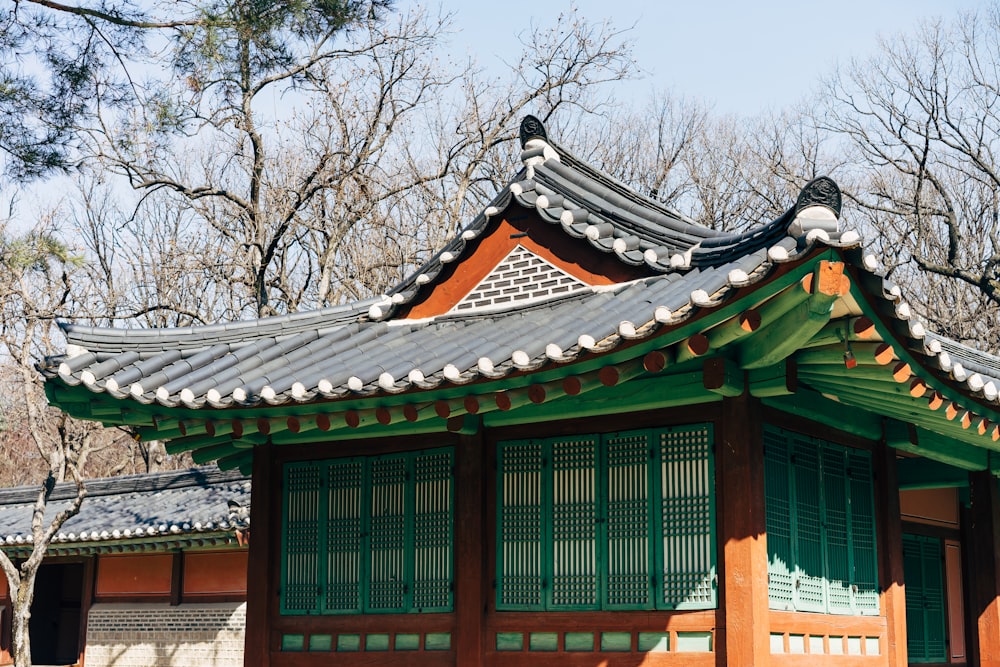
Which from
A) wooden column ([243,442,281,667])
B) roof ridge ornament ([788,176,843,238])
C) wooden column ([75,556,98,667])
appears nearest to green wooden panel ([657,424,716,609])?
roof ridge ornament ([788,176,843,238])

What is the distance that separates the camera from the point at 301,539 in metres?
8.52

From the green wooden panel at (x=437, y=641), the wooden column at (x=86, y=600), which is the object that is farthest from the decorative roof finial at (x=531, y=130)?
the wooden column at (x=86, y=600)

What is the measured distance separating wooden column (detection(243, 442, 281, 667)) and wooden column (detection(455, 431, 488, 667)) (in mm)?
1682

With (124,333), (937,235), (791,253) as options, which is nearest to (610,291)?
(791,253)

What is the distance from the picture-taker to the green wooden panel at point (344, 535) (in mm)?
8195

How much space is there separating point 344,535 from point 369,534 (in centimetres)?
24

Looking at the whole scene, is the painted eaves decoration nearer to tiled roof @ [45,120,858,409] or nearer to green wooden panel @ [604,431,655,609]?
tiled roof @ [45,120,858,409]

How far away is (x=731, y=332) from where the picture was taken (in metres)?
5.72

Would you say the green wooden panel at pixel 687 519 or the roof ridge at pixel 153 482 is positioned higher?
the roof ridge at pixel 153 482

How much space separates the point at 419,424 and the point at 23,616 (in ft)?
30.5

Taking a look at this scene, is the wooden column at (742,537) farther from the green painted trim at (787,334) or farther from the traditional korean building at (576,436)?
the green painted trim at (787,334)

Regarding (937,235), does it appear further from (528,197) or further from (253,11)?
(253,11)

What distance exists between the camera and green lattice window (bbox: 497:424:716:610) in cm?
691

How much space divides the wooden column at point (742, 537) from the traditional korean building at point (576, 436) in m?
0.01
